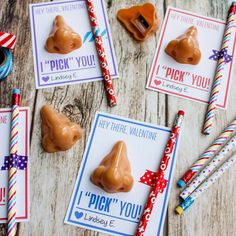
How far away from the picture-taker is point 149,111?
74 cm

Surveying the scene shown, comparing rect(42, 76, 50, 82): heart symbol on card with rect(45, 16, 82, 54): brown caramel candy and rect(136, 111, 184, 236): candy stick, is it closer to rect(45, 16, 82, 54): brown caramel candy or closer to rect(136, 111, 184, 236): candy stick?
rect(45, 16, 82, 54): brown caramel candy

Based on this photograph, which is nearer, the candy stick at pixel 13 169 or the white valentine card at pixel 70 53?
the candy stick at pixel 13 169

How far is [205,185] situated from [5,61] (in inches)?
18.5

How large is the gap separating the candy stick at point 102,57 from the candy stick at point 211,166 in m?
0.22

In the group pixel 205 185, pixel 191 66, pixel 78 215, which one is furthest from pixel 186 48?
pixel 78 215

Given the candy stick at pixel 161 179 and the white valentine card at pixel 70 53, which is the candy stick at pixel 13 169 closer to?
the white valentine card at pixel 70 53

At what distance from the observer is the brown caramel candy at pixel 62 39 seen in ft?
2.39

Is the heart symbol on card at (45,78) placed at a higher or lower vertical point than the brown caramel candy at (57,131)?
higher

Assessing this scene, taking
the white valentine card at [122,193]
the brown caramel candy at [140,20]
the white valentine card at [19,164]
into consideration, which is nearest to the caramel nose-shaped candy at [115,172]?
the white valentine card at [122,193]

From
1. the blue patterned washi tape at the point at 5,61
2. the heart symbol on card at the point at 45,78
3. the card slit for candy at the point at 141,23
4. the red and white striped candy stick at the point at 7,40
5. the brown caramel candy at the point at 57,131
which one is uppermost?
the card slit for candy at the point at 141,23

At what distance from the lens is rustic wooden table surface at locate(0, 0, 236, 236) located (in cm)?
67

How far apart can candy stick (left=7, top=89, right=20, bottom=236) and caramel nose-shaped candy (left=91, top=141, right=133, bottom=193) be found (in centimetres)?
15

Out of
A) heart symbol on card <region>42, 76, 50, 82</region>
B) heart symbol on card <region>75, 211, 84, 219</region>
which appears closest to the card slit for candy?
heart symbol on card <region>42, 76, 50, 82</region>

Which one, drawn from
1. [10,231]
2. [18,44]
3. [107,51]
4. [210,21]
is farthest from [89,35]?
[10,231]
